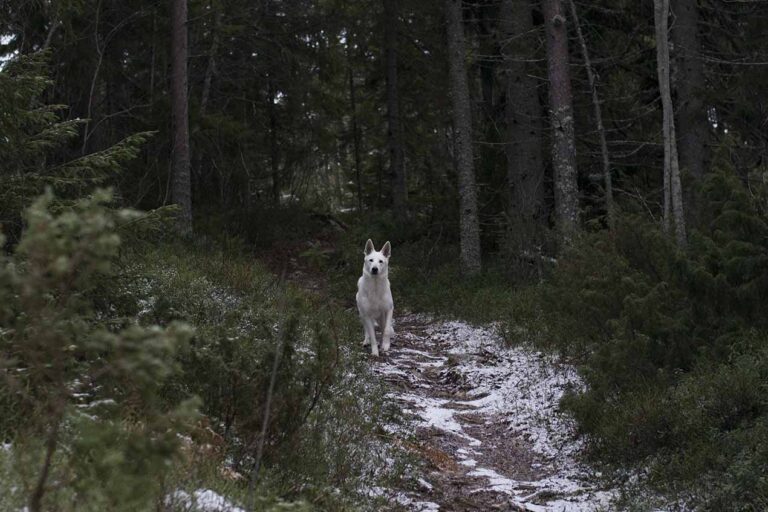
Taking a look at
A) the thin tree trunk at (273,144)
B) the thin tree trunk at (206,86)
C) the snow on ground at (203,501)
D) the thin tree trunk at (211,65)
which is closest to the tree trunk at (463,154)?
the thin tree trunk at (206,86)

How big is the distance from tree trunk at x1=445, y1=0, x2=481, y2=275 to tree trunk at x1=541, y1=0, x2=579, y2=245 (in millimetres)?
2646

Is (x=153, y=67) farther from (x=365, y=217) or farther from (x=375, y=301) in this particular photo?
(x=375, y=301)

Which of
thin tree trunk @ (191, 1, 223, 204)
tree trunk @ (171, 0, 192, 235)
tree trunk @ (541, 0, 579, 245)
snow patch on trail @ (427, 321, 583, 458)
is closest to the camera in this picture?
snow patch on trail @ (427, 321, 583, 458)

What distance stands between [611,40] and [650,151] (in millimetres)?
3718

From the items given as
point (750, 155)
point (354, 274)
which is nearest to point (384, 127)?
point (354, 274)

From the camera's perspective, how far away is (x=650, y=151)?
65.5ft

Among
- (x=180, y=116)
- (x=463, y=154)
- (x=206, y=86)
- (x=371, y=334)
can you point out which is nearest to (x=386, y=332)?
(x=371, y=334)

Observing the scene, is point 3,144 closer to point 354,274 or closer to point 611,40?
point 354,274

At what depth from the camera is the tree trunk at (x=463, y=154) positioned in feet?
Result: 59.0

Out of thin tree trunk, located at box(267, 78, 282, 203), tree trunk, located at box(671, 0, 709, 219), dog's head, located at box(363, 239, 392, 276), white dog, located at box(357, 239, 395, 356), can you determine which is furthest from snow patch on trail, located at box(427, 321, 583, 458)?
thin tree trunk, located at box(267, 78, 282, 203)

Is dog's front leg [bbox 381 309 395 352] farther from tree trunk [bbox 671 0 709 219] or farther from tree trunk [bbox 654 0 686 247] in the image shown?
tree trunk [bbox 671 0 709 219]

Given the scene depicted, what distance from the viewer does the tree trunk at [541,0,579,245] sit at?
616 inches

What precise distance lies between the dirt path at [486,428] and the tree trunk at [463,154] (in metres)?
5.14

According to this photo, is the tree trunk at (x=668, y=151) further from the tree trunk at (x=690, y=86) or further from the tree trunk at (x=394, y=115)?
the tree trunk at (x=394, y=115)
